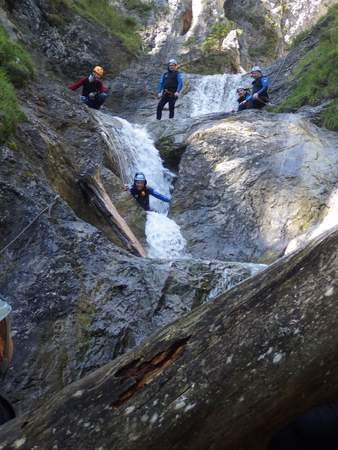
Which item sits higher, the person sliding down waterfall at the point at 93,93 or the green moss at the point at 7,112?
the green moss at the point at 7,112

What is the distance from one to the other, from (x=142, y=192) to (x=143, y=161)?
115 inches

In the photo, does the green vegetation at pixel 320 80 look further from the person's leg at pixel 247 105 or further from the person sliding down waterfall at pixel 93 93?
the person sliding down waterfall at pixel 93 93

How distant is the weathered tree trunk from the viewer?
8.37 feet

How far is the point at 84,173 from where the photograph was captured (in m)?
11.4

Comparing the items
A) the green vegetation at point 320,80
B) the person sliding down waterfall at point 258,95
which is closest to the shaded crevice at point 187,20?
the green vegetation at point 320,80

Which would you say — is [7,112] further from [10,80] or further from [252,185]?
[252,185]

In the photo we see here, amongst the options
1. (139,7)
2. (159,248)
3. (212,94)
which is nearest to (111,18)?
(139,7)

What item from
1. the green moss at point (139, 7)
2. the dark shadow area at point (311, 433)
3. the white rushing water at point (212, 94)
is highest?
the green moss at point (139, 7)

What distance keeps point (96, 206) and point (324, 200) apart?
5792 mm

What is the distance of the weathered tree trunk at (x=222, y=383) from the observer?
8.37 feet

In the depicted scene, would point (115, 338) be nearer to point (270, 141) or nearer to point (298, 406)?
point (298, 406)

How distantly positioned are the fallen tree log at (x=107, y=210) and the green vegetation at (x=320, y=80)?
28.5 feet

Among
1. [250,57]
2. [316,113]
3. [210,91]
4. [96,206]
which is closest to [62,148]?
[96,206]

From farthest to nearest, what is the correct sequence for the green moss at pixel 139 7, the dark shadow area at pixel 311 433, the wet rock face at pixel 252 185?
the green moss at pixel 139 7
the wet rock face at pixel 252 185
the dark shadow area at pixel 311 433
